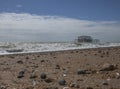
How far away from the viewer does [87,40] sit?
295ft

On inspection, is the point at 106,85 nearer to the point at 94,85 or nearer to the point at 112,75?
the point at 94,85

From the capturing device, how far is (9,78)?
1330cm

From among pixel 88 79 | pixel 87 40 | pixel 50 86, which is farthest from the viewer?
pixel 87 40

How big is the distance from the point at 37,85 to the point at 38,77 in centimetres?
185

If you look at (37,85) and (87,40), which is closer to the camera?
(37,85)

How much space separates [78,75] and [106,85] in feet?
8.57

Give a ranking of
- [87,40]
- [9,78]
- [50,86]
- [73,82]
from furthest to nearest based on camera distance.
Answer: [87,40] < [9,78] < [73,82] < [50,86]

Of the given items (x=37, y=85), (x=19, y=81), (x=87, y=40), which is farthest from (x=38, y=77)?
(x=87, y=40)

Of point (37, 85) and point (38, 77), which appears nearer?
point (37, 85)

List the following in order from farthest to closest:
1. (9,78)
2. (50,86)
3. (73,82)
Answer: (9,78) → (73,82) → (50,86)

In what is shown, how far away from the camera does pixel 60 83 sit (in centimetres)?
1131

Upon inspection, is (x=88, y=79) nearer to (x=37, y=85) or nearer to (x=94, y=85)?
(x=94, y=85)

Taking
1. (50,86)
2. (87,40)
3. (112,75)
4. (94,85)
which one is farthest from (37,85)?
(87,40)

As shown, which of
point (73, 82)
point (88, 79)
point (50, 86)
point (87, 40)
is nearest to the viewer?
point (50, 86)
